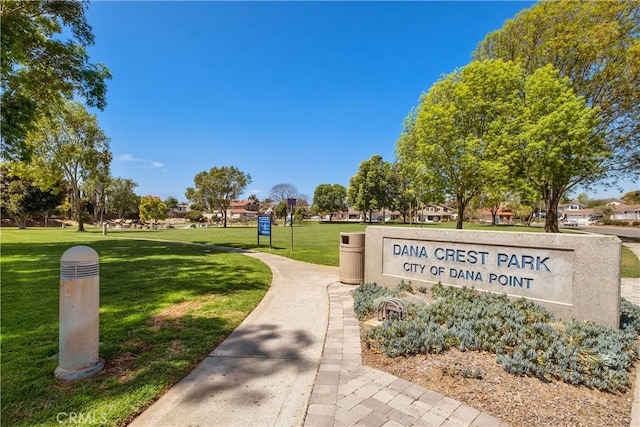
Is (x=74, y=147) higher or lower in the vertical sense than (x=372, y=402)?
higher

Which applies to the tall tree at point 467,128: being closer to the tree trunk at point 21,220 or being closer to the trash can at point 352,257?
the trash can at point 352,257

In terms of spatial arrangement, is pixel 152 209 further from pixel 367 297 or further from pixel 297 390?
pixel 297 390

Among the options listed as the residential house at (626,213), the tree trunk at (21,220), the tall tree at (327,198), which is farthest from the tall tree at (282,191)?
the residential house at (626,213)

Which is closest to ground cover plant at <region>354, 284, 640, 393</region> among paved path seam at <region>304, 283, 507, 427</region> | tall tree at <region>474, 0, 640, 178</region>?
paved path seam at <region>304, 283, 507, 427</region>

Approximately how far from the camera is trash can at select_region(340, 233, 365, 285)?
23.4 feet

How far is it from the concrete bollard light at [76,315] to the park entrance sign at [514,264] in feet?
16.7

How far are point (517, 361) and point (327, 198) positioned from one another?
6641 cm

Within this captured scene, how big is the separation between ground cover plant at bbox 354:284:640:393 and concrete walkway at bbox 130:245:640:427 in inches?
13.8

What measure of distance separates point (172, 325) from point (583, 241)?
5.96 meters

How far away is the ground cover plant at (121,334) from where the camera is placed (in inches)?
102

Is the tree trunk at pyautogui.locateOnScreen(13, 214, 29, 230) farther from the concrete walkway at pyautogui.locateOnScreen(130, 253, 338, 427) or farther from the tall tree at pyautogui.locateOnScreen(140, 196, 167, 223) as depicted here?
the concrete walkway at pyautogui.locateOnScreen(130, 253, 338, 427)

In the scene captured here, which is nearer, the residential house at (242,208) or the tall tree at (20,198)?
the tall tree at (20,198)

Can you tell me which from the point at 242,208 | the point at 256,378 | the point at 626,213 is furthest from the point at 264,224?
the point at 626,213

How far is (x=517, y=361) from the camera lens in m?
3.08
